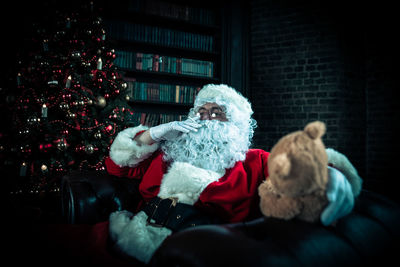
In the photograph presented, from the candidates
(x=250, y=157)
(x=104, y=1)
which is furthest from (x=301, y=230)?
(x=104, y=1)

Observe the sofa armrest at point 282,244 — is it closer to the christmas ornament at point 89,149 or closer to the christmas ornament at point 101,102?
the christmas ornament at point 89,149

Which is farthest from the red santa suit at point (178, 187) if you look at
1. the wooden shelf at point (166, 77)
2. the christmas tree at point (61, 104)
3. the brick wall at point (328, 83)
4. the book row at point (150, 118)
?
the brick wall at point (328, 83)

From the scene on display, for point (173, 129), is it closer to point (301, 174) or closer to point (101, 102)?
point (301, 174)

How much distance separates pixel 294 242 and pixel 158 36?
3.47 meters

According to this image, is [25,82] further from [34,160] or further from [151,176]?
[151,176]

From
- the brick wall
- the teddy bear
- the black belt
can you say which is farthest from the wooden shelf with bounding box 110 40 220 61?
the teddy bear

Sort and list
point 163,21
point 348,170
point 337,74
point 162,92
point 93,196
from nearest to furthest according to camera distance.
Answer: point 348,170 → point 93,196 → point 337,74 → point 162,92 → point 163,21

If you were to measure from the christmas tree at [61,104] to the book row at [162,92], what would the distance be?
618 mm

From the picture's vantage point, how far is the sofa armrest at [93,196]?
1.47m

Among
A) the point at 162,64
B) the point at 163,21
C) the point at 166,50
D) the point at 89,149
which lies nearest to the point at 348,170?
the point at 89,149

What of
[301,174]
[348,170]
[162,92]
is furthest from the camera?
[162,92]

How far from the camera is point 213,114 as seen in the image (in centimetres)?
180

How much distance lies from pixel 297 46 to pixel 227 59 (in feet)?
2.92

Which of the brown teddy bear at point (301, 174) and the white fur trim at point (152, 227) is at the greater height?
the brown teddy bear at point (301, 174)
